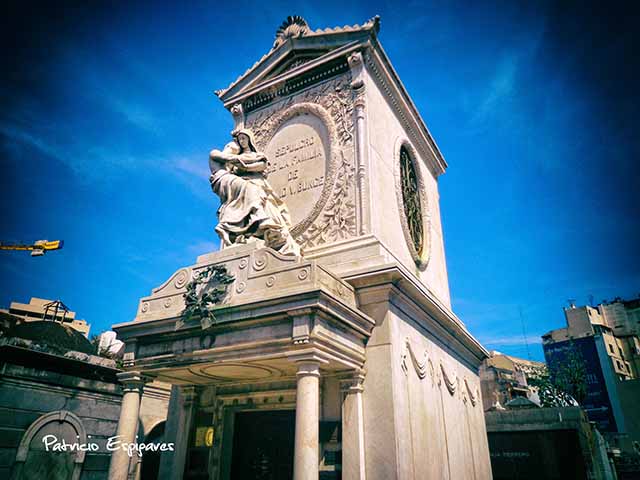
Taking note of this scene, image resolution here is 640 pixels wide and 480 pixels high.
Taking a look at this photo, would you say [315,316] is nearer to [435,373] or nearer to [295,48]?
[435,373]

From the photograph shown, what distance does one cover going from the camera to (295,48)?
14.8 metres

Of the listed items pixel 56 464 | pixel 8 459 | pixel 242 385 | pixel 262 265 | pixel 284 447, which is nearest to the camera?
pixel 262 265

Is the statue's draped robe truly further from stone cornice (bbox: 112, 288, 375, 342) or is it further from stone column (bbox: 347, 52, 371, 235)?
stone cornice (bbox: 112, 288, 375, 342)

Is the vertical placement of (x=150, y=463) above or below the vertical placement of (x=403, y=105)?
below

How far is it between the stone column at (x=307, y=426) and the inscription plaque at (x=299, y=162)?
560 centimetres

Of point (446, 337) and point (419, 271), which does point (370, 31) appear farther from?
point (446, 337)

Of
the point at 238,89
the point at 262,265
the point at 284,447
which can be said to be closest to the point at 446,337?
the point at 284,447

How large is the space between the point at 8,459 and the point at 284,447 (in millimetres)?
7503

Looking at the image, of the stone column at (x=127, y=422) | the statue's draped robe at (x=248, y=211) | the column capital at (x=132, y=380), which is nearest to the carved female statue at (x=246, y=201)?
the statue's draped robe at (x=248, y=211)

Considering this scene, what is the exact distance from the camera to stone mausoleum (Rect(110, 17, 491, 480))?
808 centimetres

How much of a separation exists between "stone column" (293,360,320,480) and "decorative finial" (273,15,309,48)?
38.8 feet

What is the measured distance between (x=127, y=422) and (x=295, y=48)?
12229 mm

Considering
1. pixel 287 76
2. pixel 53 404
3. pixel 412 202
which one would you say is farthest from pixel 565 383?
pixel 53 404

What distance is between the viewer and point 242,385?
10.2 metres
